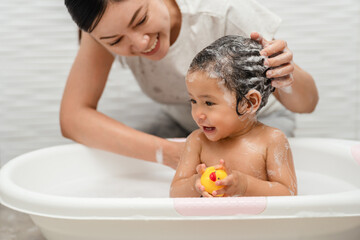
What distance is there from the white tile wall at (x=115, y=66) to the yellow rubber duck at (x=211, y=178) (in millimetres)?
1332

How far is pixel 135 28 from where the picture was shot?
4.09 feet

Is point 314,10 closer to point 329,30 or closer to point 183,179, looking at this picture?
point 329,30

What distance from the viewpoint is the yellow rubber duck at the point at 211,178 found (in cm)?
104

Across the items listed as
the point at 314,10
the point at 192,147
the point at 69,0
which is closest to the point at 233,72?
the point at 192,147

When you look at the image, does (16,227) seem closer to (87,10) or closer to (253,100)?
(87,10)

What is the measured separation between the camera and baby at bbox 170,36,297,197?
108 centimetres

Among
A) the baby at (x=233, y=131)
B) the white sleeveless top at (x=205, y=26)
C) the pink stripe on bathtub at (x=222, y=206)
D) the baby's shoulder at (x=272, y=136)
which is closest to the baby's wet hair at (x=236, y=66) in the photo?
the baby at (x=233, y=131)

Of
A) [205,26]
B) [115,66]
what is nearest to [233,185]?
[205,26]

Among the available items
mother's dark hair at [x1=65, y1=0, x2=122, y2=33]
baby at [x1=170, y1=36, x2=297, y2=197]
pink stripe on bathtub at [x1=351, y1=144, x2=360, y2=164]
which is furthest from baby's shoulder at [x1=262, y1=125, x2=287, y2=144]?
mother's dark hair at [x1=65, y1=0, x2=122, y2=33]

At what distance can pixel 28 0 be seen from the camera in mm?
2365

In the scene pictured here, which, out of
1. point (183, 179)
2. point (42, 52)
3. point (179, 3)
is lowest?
point (42, 52)

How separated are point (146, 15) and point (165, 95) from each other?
0.46m

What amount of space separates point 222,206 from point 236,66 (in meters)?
0.30

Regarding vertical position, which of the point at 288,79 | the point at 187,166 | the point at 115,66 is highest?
the point at 288,79
